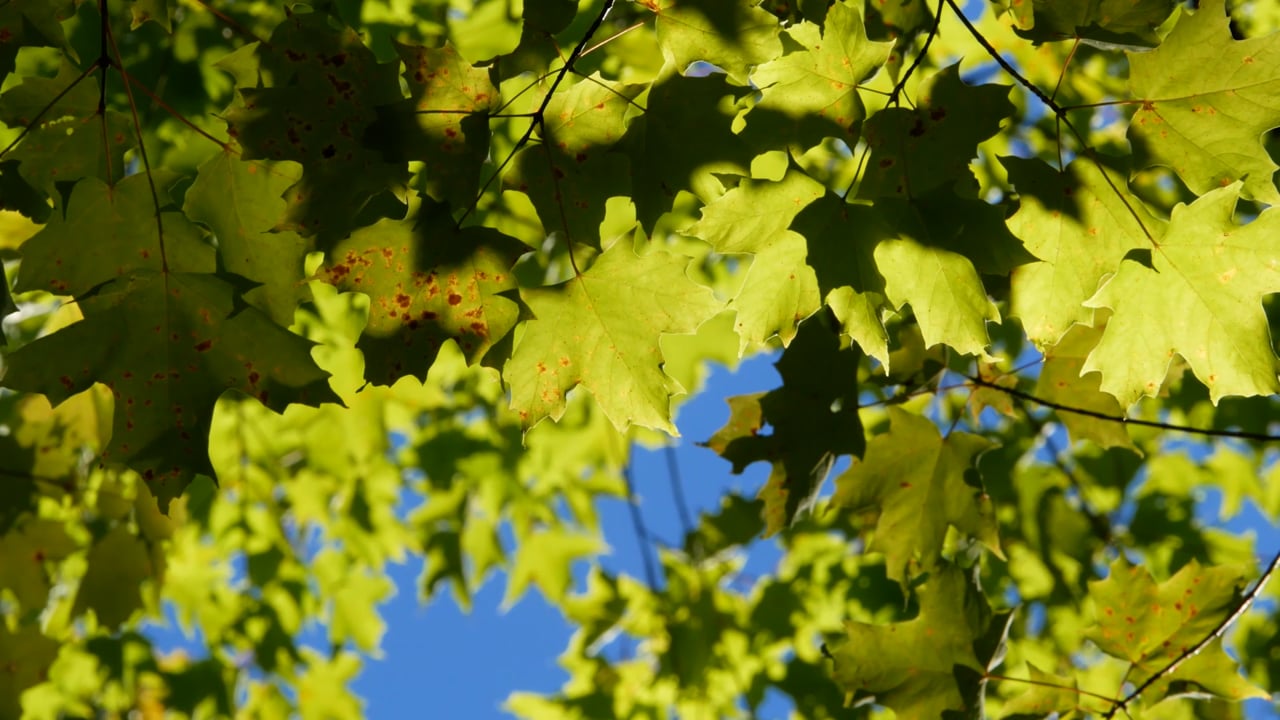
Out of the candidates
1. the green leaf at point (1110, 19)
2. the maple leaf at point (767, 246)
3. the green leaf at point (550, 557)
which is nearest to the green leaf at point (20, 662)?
the green leaf at point (550, 557)

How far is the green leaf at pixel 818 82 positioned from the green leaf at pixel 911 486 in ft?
2.33

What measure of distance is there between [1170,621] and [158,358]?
1.87 metres

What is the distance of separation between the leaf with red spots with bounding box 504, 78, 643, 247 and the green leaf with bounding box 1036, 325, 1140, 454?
102cm

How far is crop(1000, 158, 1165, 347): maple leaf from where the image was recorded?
156 cm

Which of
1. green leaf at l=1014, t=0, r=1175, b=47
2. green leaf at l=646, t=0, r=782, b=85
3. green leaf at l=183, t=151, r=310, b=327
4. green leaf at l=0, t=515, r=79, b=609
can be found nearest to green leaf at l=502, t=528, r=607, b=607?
green leaf at l=0, t=515, r=79, b=609

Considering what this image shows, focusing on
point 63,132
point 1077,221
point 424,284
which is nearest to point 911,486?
point 1077,221

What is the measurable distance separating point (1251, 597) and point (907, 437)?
0.64 meters

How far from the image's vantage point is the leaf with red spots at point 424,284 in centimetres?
152

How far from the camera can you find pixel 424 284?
1.53 meters

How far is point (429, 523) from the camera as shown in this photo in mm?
4449

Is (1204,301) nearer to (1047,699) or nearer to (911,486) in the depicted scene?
(911,486)

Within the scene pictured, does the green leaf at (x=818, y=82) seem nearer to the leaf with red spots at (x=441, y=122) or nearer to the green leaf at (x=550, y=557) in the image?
the leaf with red spots at (x=441, y=122)

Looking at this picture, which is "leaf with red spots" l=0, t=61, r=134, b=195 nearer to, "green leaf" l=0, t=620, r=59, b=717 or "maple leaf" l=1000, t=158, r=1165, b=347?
"maple leaf" l=1000, t=158, r=1165, b=347

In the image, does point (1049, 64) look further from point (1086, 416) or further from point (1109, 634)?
point (1109, 634)
